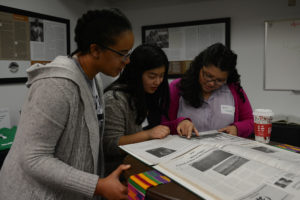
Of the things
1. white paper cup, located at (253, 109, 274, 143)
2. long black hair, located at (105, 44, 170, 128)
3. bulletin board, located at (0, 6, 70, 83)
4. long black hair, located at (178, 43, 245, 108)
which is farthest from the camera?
bulletin board, located at (0, 6, 70, 83)

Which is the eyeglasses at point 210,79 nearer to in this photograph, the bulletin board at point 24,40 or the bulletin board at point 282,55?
the bulletin board at point 282,55

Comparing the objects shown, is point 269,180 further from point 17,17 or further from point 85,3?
point 85,3

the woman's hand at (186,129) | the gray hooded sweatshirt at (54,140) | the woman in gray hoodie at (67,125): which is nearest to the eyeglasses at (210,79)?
the woman's hand at (186,129)

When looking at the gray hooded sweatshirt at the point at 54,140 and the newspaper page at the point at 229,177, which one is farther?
the gray hooded sweatshirt at the point at 54,140

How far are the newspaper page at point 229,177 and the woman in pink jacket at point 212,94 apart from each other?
702 mm

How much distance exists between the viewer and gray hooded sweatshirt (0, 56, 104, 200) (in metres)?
0.70

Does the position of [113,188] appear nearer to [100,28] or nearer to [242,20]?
[100,28]

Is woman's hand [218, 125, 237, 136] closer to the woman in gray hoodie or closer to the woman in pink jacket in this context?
the woman in pink jacket

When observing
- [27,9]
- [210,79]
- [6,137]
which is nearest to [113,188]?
[210,79]

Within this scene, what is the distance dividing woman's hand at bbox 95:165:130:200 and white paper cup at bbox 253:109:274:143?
613 mm

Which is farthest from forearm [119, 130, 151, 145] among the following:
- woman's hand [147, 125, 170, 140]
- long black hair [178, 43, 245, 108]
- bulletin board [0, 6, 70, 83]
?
bulletin board [0, 6, 70, 83]

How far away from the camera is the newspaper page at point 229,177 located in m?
0.53

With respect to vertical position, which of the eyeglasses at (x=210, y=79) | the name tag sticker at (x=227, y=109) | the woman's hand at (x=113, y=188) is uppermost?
the eyeglasses at (x=210, y=79)

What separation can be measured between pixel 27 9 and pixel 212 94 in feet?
6.41
